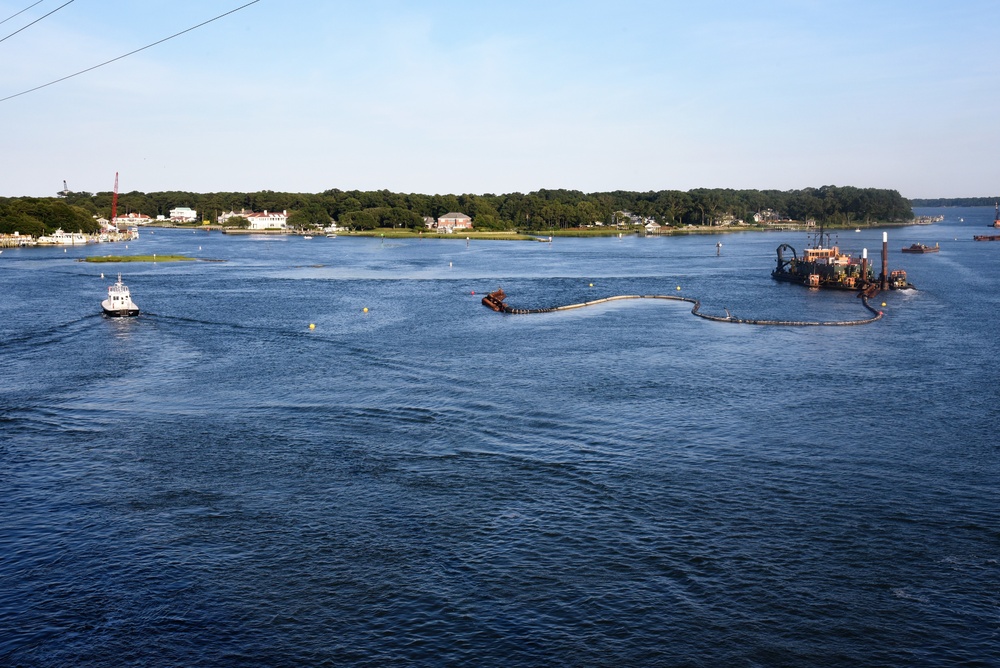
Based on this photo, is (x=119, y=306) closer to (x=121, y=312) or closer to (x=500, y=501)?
(x=121, y=312)

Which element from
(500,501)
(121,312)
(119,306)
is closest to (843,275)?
(121,312)

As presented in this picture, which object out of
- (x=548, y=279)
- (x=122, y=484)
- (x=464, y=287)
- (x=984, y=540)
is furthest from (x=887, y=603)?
(x=548, y=279)

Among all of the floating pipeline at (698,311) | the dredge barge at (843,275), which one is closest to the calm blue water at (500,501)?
the floating pipeline at (698,311)

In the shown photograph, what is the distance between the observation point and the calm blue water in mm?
22266

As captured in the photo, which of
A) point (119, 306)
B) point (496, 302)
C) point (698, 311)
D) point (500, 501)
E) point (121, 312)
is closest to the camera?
point (500, 501)

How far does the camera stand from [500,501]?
1205 inches

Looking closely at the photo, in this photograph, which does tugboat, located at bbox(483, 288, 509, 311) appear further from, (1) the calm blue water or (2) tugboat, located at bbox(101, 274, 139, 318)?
(2) tugboat, located at bbox(101, 274, 139, 318)

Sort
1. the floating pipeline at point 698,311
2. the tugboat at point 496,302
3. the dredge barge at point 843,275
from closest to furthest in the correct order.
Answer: the floating pipeline at point 698,311 < the tugboat at point 496,302 < the dredge barge at point 843,275

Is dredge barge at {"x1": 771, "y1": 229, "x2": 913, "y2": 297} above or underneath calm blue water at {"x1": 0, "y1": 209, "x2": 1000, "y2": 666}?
above

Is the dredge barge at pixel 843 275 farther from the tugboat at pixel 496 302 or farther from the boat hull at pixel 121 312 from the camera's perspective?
the boat hull at pixel 121 312

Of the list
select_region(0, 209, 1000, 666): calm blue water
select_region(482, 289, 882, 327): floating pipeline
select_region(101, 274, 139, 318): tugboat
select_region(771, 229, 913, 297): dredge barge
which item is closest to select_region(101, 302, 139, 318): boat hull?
select_region(101, 274, 139, 318): tugboat

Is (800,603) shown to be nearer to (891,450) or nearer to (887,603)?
(887,603)

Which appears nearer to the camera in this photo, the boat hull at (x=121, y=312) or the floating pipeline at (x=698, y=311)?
the floating pipeline at (x=698, y=311)

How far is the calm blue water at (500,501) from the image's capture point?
22.3 meters
